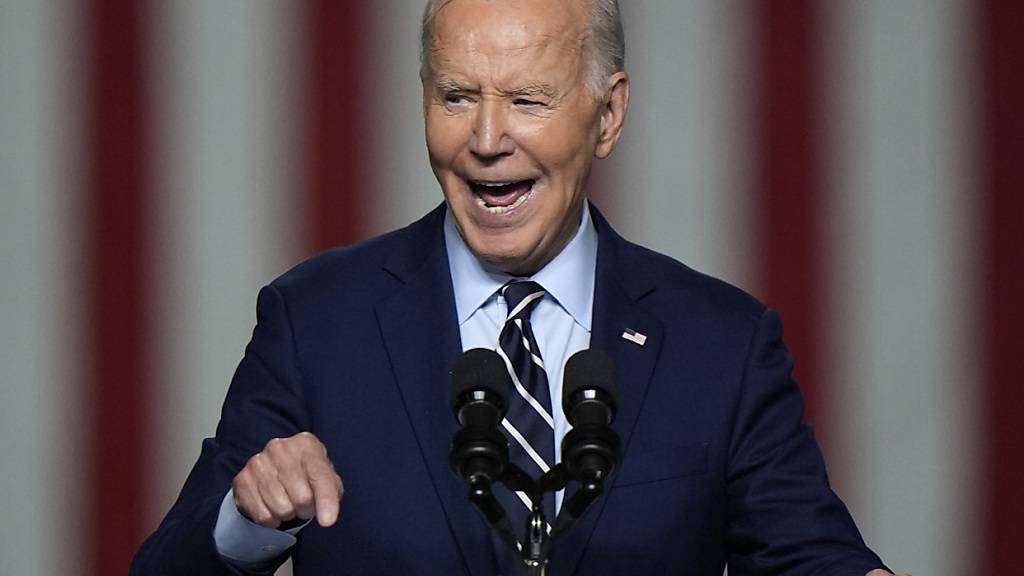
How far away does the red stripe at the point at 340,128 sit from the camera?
9.56 feet

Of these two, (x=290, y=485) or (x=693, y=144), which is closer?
(x=290, y=485)

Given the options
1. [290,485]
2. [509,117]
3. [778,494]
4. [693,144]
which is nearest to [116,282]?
[693,144]

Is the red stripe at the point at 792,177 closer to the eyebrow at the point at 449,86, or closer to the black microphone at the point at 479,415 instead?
the eyebrow at the point at 449,86

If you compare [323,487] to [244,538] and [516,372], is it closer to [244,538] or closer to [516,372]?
[244,538]

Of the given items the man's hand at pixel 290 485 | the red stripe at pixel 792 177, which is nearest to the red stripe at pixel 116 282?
the red stripe at pixel 792 177

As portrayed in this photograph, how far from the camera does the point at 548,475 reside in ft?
4.16

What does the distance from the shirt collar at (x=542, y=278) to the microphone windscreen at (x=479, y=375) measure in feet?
1.71

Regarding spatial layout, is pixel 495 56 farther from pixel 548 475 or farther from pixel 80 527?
pixel 80 527

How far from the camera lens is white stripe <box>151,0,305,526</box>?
2.90 meters

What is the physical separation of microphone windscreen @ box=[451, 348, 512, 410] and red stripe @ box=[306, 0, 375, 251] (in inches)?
65.2

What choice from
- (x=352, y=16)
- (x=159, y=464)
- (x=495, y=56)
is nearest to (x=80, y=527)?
(x=159, y=464)

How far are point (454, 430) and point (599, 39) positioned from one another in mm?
461

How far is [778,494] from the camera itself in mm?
1705

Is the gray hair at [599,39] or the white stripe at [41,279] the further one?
the white stripe at [41,279]
